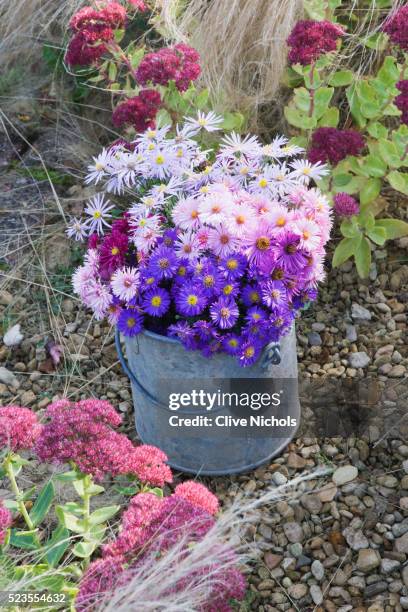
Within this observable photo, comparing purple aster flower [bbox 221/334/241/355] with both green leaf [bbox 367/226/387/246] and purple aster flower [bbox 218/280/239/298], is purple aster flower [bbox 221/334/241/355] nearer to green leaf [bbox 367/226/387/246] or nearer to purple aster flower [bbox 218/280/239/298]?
purple aster flower [bbox 218/280/239/298]

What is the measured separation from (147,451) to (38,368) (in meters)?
1.12

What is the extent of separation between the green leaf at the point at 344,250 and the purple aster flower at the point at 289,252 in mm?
847

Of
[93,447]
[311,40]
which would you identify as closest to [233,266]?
[93,447]

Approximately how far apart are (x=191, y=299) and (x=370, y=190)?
Answer: 110cm

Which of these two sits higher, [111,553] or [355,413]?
[111,553]

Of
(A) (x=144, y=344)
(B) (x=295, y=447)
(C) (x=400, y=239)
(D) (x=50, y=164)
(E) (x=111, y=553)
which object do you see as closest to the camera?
(E) (x=111, y=553)

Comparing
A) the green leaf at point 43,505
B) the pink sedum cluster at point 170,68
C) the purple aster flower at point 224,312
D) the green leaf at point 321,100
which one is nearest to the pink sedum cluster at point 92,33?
the pink sedum cluster at point 170,68

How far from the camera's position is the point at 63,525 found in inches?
71.4

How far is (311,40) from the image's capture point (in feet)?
8.12

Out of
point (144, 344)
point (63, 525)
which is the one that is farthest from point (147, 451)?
point (144, 344)

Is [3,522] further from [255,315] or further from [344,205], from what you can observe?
[344,205]

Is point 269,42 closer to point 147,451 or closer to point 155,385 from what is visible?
point 155,385

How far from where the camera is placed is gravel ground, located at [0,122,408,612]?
2086 millimetres

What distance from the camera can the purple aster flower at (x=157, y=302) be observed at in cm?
202
